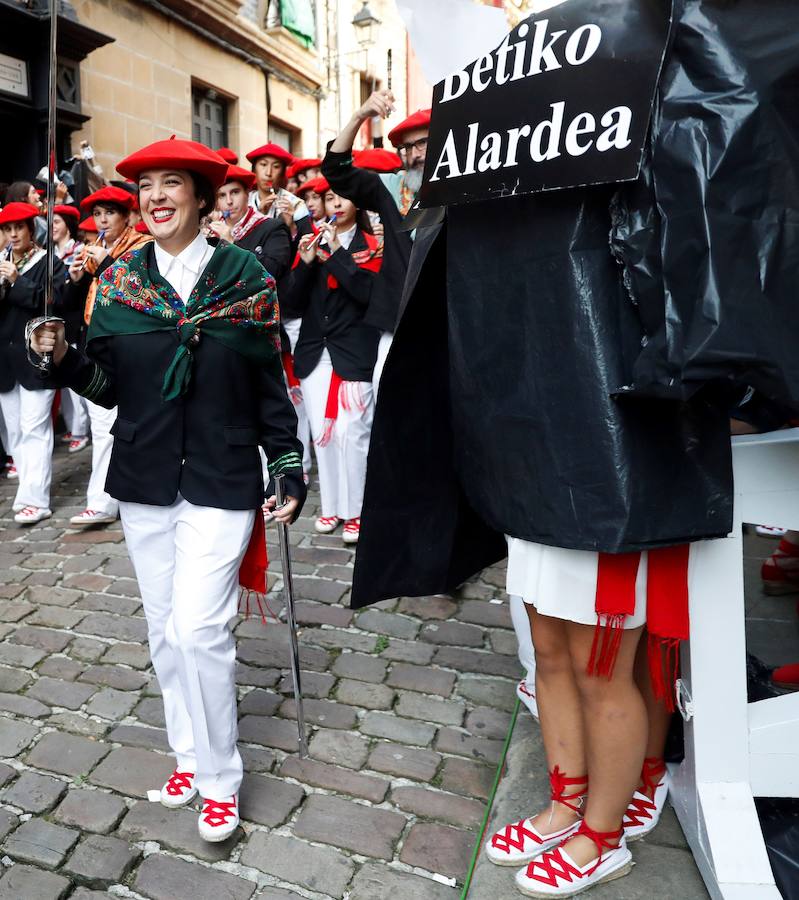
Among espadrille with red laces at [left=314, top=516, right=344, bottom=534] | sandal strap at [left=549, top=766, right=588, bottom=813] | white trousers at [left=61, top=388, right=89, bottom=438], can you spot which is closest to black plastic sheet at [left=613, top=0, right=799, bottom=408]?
sandal strap at [left=549, top=766, right=588, bottom=813]

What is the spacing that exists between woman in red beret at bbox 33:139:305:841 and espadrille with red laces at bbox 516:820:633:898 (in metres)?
0.90

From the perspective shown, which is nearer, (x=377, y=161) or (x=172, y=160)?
(x=172, y=160)

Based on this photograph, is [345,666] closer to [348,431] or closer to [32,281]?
[348,431]

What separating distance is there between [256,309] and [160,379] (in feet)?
1.19

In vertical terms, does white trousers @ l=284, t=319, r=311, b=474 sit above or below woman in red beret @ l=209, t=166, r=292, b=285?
below

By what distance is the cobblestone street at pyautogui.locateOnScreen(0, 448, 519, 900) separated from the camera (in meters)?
2.41

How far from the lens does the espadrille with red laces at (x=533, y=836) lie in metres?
2.33

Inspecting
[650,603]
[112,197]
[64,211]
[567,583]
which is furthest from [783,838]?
[64,211]

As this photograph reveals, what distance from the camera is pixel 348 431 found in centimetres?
520

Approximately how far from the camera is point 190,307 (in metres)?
2.53

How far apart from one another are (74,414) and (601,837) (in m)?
6.92

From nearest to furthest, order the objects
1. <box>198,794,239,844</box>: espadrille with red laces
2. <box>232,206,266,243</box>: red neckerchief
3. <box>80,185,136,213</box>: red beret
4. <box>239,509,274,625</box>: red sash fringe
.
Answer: <box>198,794,239,844</box>: espadrille with red laces < <box>239,509,274,625</box>: red sash fringe < <box>232,206,266,243</box>: red neckerchief < <box>80,185,136,213</box>: red beret

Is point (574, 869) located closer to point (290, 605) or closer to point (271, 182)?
point (290, 605)

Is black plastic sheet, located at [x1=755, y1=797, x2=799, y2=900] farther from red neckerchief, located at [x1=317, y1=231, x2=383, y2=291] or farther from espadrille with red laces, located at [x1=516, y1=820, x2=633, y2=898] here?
red neckerchief, located at [x1=317, y1=231, x2=383, y2=291]
